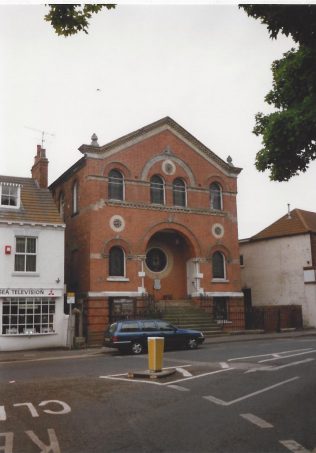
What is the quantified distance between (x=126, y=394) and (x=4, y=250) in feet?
47.5

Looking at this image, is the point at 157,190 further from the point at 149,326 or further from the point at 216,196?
the point at 149,326

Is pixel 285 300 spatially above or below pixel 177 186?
below

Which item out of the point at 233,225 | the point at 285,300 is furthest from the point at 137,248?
the point at 285,300

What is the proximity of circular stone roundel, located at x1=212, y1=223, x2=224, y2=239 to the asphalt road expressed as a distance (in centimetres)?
1521

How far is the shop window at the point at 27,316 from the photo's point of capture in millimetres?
23344

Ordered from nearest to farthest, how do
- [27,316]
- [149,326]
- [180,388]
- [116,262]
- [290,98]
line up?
1. [180,388]
2. [290,98]
3. [149,326]
4. [27,316]
5. [116,262]

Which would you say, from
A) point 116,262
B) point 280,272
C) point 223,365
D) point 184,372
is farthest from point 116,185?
point 184,372

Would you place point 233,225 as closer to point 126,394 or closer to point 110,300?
point 110,300

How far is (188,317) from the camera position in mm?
27609

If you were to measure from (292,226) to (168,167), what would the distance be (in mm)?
10995

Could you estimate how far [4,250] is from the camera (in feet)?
77.5

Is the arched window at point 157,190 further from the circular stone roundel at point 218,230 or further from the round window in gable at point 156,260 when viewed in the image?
the circular stone roundel at point 218,230

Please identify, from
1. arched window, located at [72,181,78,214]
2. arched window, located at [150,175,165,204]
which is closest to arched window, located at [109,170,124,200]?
arched window, located at [150,175,165,204]

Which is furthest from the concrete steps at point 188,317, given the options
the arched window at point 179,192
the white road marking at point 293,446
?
the white road marking at point 293,446
